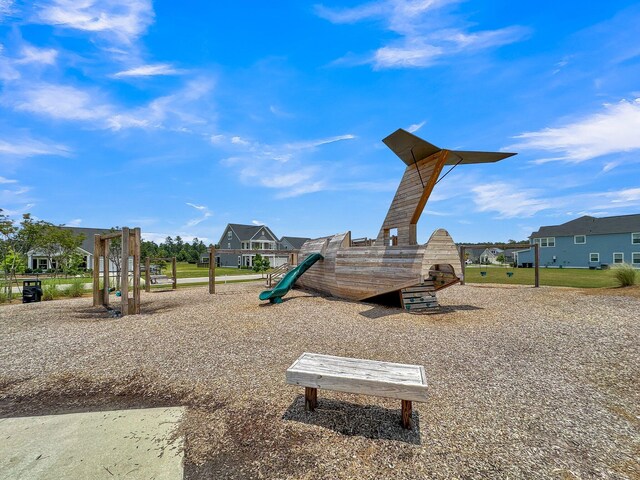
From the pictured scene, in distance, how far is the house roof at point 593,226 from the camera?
128 feet

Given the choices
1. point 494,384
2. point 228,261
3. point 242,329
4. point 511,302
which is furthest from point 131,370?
point 228,261

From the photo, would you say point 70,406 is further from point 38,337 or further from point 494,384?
point 494,384

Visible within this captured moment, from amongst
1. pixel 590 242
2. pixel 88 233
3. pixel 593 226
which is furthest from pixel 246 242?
pixel 593 226

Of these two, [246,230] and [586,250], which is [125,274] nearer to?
[246,230]

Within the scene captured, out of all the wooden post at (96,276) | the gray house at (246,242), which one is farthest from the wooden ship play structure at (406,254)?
the gray house at (246,242)

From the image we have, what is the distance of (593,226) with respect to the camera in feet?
140

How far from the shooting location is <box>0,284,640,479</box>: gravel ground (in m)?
3.12

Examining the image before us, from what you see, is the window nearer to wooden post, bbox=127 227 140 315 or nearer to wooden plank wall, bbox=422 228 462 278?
wooden plank wall, bbox=422 228 462 278

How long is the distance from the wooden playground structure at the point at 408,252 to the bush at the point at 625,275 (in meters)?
9.78

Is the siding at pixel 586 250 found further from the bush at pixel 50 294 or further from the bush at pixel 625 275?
the bush at pixel 50 294

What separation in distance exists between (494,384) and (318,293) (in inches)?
379

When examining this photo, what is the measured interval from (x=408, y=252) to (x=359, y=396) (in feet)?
18.9

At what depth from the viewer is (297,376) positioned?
3742 mm

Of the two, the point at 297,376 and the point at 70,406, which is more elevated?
the point at 297,376
